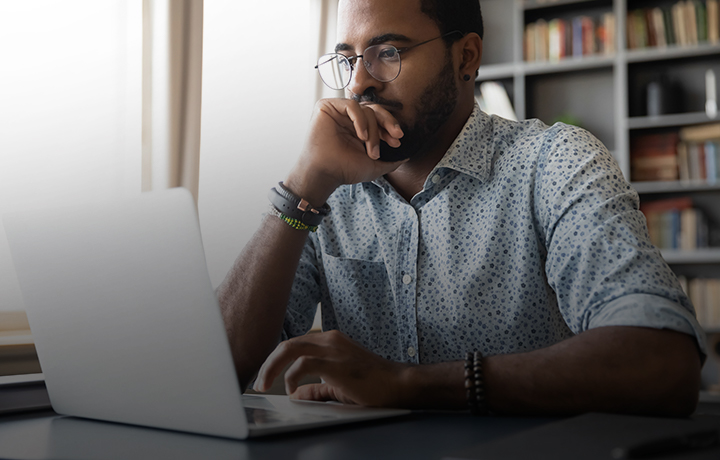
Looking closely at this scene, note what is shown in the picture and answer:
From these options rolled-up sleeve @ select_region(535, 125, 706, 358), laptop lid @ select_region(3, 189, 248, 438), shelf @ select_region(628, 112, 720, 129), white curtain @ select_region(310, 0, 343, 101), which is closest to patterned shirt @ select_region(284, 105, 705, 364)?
rolled-up sleeve @ select_region(535, 125, 706, 358)

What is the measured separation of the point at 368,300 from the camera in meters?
1.29

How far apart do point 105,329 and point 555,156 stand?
0.80 meters

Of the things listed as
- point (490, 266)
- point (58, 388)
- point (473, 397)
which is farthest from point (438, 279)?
point (58, 388)

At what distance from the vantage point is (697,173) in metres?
3.24

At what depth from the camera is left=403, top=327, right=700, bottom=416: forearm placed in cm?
73

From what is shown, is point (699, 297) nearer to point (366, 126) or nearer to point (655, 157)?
point (655, 157)

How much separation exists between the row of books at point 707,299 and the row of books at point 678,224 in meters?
0.20

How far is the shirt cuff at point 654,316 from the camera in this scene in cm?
77

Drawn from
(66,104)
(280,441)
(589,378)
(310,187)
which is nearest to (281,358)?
(280,441)

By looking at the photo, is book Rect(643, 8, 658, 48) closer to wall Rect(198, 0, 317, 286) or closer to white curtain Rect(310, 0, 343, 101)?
white curtain Rect(310, 0, 343, 101)

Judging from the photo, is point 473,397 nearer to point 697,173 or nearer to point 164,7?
point 164,7

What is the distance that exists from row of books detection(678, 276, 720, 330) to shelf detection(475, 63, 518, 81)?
1478 millimetres

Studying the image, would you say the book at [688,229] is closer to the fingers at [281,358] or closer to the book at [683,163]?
the book at [683,163]

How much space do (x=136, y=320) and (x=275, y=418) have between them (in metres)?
0.18
